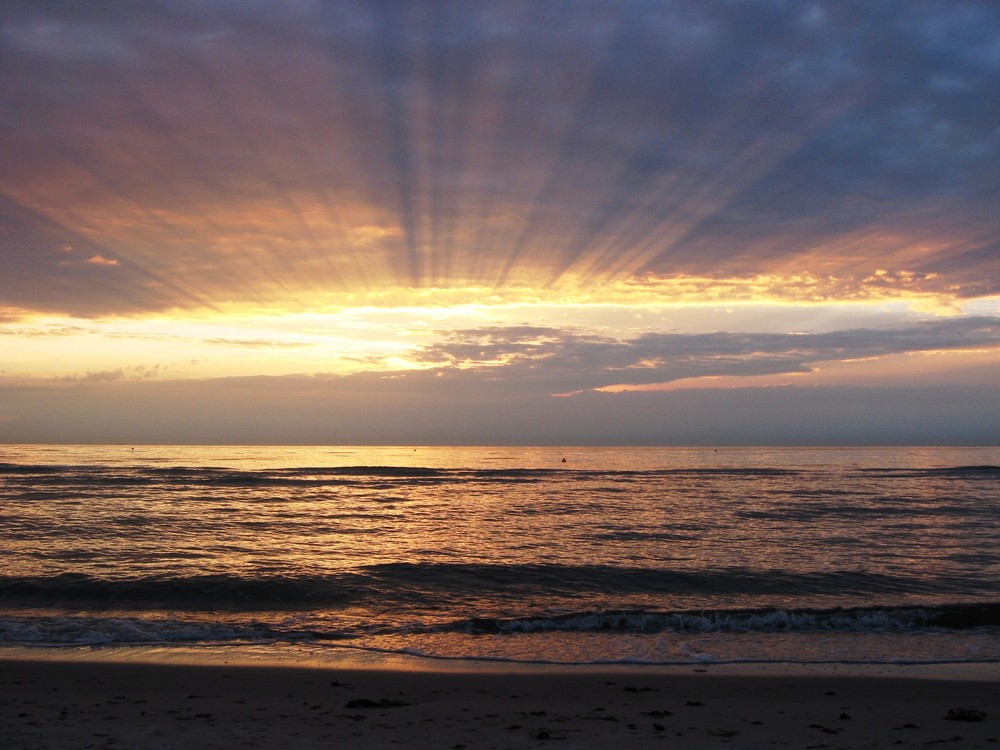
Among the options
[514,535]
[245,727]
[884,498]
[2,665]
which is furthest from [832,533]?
[2,665]

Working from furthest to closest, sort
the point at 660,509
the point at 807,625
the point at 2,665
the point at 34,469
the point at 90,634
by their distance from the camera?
1. the point at 34,469
2. the point at 660,509
3. the point at 807,625
4. the point at 90,634
5. the point at 2,665

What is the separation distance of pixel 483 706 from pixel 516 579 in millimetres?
10078

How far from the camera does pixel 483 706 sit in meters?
9.75

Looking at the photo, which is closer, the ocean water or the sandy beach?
the sandy beach

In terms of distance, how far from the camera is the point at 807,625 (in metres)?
15.4

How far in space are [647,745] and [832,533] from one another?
23532mm

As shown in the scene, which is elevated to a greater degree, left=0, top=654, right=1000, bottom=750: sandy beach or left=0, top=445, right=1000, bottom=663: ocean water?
left=0, top=654, right=1000, bottom=750: sandy beach

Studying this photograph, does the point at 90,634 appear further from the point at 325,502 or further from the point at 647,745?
the point at 325,502

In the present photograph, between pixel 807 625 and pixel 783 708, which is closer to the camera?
pixel 783 708

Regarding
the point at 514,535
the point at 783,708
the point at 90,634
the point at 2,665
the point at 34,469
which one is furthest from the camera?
the point at 34,469

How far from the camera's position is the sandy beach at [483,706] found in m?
8.23

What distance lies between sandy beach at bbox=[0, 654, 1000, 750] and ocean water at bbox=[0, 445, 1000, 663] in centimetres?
138

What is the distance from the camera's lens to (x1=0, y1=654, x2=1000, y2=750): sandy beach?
8.23 meters

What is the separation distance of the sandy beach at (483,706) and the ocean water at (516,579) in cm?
138
